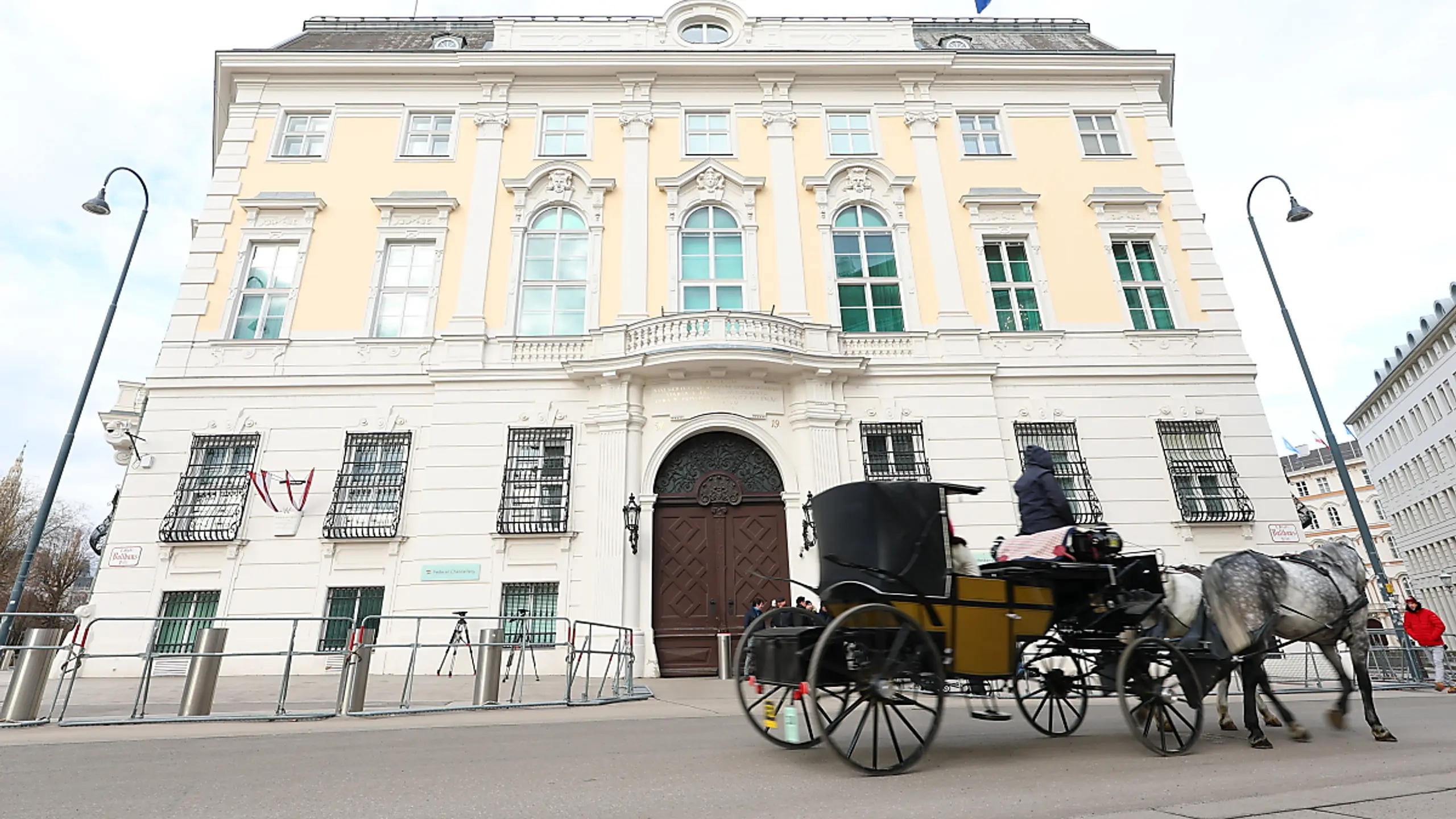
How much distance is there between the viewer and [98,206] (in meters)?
13.8

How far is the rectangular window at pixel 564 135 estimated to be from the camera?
1794 centimetres

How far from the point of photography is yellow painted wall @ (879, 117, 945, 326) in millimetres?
16422

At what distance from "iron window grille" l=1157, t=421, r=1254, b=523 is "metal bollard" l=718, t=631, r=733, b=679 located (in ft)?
32.7

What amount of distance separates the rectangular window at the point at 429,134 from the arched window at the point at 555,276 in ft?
11.5

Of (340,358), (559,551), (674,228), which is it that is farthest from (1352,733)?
(340,358)

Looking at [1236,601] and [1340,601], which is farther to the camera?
[1340,601]

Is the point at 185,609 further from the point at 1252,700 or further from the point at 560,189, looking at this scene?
the point at 1252,700

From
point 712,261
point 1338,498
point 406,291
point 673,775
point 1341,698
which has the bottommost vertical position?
point 673,775

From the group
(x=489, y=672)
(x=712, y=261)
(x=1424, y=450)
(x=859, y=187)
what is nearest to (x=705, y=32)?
(x=859, y=187)

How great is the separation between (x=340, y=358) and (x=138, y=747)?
36.6 ft

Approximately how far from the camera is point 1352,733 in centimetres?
628

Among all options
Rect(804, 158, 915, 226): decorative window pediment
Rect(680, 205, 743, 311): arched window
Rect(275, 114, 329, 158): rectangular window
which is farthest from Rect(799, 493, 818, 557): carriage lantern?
Rect(275, 114, 329, 158): rectangular window

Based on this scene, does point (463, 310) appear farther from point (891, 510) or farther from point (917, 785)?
point (917, 785)

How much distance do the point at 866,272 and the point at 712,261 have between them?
149 inches
